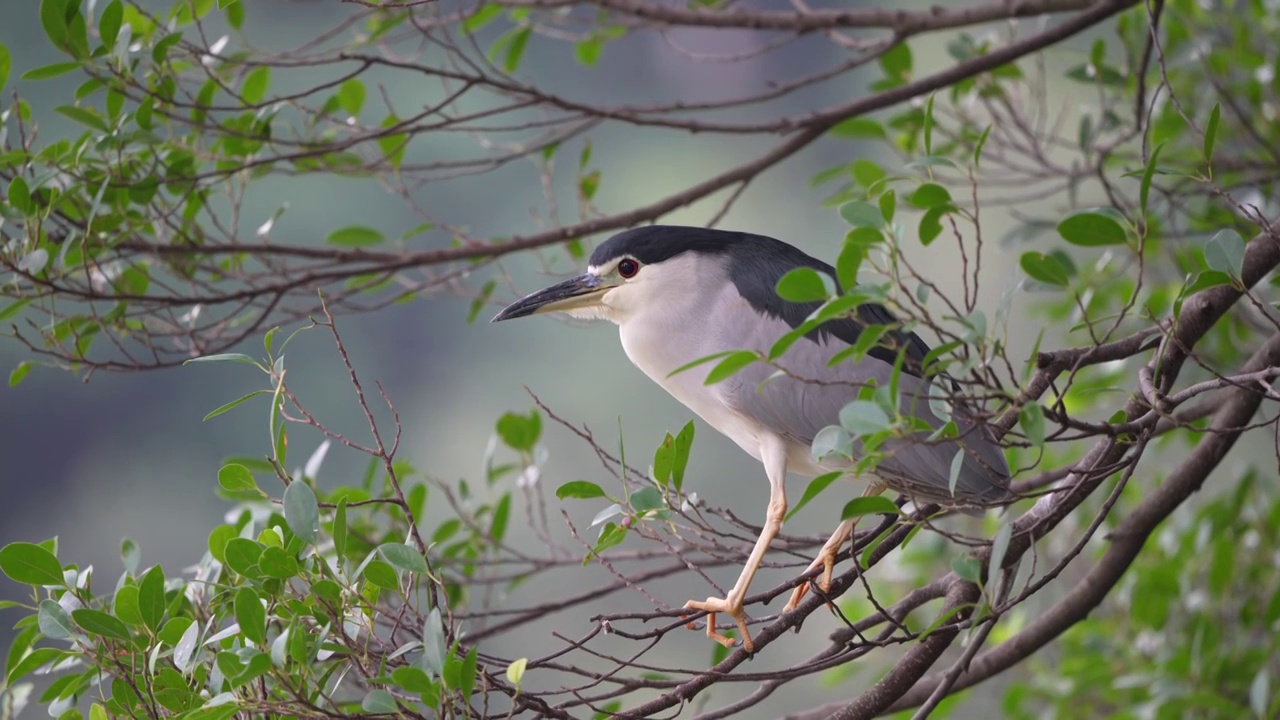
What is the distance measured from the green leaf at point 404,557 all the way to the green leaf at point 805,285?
1.06 ft

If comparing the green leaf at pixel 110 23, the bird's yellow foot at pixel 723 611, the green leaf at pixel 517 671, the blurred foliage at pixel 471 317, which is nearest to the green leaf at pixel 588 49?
the blurred foliage at pixel 471 317

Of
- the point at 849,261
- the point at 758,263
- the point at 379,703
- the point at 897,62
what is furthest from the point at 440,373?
the point at 849,261

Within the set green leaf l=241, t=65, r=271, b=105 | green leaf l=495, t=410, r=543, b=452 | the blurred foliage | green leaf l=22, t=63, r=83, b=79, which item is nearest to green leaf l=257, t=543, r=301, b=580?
the blurred foliage

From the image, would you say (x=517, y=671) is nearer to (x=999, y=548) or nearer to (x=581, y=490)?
(x=581, y=490)

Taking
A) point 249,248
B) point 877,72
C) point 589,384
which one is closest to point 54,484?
point 589,384

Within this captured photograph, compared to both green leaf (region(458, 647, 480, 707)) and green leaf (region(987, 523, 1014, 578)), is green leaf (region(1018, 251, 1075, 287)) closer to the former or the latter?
green leaf (region(987, 523, 1014, 578))

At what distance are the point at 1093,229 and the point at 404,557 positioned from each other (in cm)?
50

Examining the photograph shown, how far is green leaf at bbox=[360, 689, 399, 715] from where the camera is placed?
717mm

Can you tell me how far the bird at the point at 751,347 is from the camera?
1112 millimetres

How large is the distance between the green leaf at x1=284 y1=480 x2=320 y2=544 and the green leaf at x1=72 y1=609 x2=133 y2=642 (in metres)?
0.16

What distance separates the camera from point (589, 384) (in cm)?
378

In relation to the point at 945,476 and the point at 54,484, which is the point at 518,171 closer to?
the point at 54,484

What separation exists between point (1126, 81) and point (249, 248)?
125 cm

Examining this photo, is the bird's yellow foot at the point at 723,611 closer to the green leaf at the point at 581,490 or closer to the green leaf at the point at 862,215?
the green leaf at the point at 581,490
